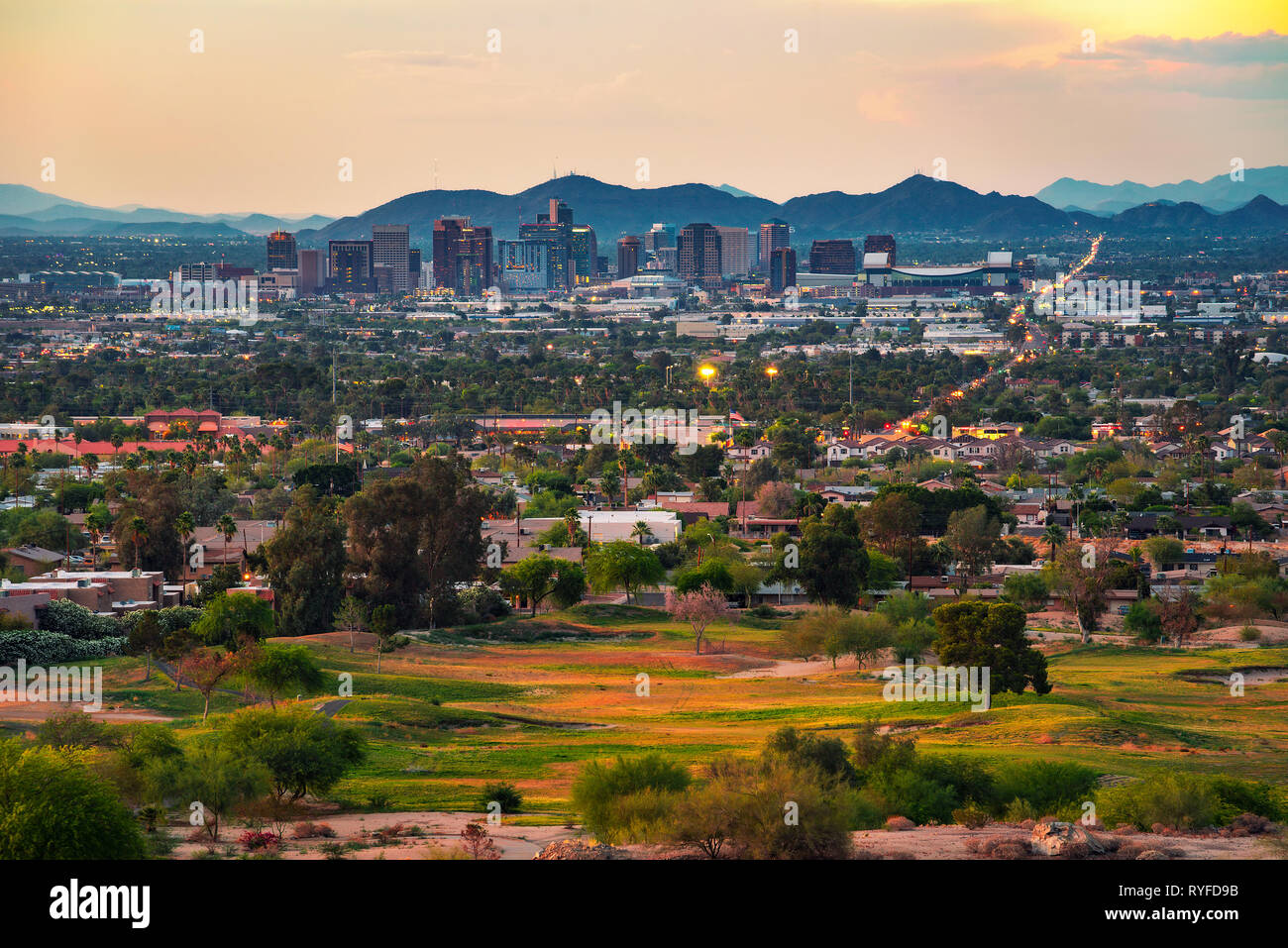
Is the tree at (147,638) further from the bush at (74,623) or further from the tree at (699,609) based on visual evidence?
the tree at (699,609)

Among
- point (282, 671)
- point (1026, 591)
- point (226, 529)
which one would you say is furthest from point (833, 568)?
point (226, 529)

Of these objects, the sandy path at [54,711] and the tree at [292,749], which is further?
the sandy path at [54,711]

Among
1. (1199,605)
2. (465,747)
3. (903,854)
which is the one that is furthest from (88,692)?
(1199,605)

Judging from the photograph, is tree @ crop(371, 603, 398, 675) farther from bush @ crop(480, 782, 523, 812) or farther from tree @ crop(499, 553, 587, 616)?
bush @ crop(480, 782, 523, 812)

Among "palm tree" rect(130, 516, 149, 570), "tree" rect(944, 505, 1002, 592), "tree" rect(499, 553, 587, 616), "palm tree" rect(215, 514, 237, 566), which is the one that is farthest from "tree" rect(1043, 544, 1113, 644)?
"palm tree" rect(130, 516, 149, 570)

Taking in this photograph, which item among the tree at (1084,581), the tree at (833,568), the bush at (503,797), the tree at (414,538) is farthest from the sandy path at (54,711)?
the tree at (1084,581)

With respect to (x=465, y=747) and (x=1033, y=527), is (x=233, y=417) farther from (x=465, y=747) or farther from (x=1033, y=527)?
(x=465, y=747)
